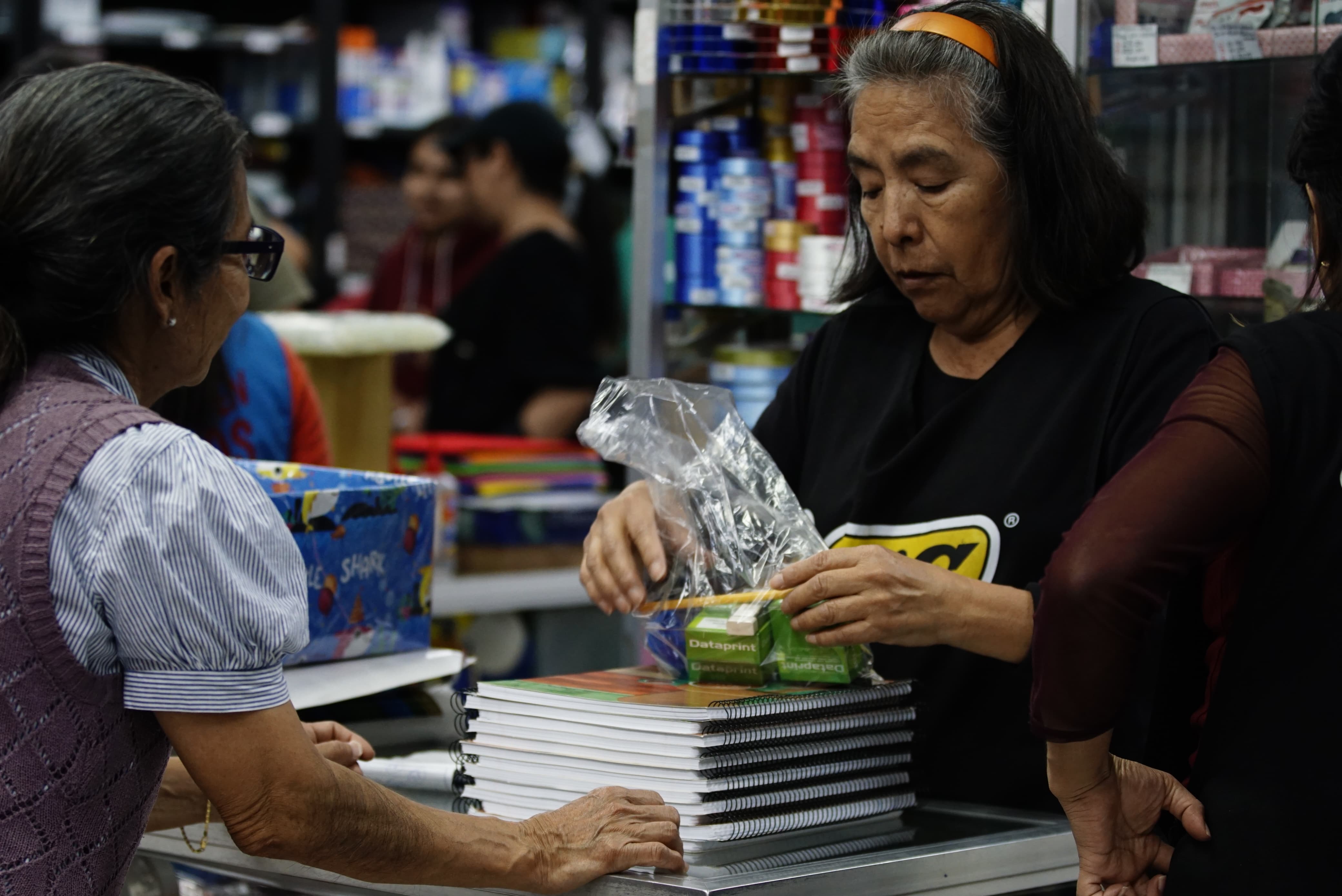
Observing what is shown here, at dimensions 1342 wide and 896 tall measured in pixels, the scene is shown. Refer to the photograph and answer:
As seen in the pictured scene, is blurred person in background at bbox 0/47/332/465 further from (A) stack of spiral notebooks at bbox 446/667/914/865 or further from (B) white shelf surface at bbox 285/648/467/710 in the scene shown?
(A) stack of spiral notebooks at bbox 446/667/914/865

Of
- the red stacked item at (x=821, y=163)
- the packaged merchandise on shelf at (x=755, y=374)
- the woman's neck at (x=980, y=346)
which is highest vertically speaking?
the red stacked item at (x=821, y=163)

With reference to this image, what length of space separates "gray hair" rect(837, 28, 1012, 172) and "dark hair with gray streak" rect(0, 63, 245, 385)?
81 centimetres

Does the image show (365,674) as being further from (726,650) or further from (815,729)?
(815,729)

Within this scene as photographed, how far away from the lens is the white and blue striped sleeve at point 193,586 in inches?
46.3

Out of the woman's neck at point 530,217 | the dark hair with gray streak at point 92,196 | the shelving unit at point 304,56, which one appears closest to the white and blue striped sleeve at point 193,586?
the dark hair with gray streak at point 92,196

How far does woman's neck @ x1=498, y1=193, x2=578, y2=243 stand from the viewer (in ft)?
15.7

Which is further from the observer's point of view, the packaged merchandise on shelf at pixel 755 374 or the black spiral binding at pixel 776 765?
the packaged merchandise on shelf at pixel 755 374

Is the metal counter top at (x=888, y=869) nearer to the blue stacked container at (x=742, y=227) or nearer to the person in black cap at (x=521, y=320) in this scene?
the blue stacked container at (x=742, y=227)

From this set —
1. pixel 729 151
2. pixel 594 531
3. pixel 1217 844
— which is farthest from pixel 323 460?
pixel 1217 844

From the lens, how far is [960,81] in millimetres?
1711

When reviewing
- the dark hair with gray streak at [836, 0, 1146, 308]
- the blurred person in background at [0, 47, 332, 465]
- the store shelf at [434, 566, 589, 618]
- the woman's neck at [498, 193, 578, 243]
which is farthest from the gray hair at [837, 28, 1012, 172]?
the woman's neck at [498, 193, 578, 243]

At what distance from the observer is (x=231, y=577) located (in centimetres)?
121

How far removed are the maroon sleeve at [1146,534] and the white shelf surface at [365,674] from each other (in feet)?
3.19

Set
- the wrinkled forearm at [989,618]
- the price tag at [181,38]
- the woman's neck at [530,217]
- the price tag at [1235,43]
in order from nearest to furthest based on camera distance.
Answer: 1. the wrinkled forearm at [989,618]
2. the price tag at [1235,43]
3. the woman's neck at [530,217]
4. the price tag at [181,38]
